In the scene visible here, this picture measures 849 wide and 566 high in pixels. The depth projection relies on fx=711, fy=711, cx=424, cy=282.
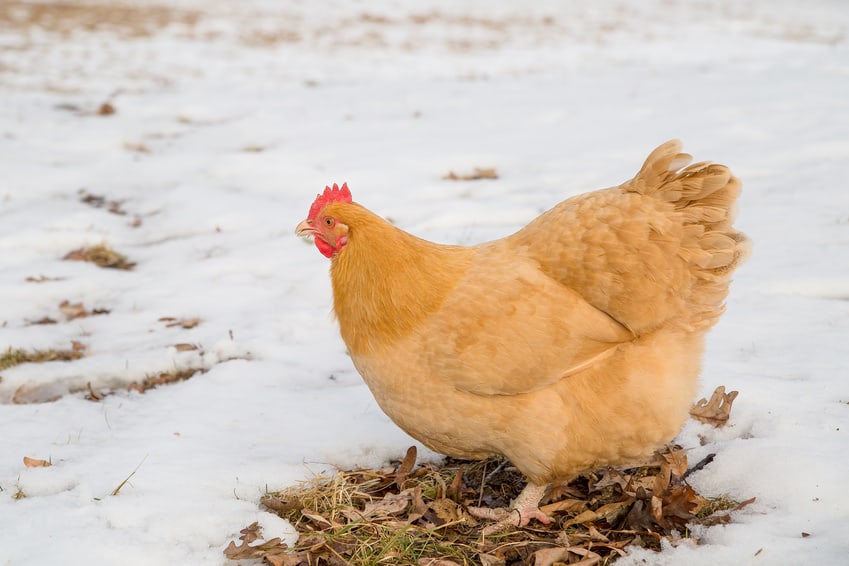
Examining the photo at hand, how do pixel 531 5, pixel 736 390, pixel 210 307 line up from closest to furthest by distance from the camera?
pixel 736 390, pixel 210 307, pixel 531 5

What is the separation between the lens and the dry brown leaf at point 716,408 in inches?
152

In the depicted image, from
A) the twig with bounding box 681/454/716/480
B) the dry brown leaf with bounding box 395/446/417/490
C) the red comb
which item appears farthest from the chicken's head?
the twig with bounding box 681/454/716/480

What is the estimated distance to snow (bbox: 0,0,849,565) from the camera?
3.43 meters

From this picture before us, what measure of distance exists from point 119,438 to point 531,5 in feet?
88.3

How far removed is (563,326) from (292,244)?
161 inches

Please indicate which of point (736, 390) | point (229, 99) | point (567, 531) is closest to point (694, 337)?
point (736, 390)

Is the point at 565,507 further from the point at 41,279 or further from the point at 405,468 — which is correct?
the point at 41,279

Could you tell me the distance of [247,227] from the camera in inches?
289

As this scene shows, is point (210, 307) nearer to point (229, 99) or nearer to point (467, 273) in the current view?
point (467, 273)

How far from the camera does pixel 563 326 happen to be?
331 cm

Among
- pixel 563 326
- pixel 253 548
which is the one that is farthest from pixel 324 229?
pixel 253 548

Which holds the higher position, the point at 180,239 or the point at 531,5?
the point at 531,5

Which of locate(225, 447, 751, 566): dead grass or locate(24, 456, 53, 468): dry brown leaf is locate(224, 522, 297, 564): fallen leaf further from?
locate(24, 456, 53, 468): dry brown leaf

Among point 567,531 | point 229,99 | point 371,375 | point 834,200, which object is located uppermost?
point 229,99
